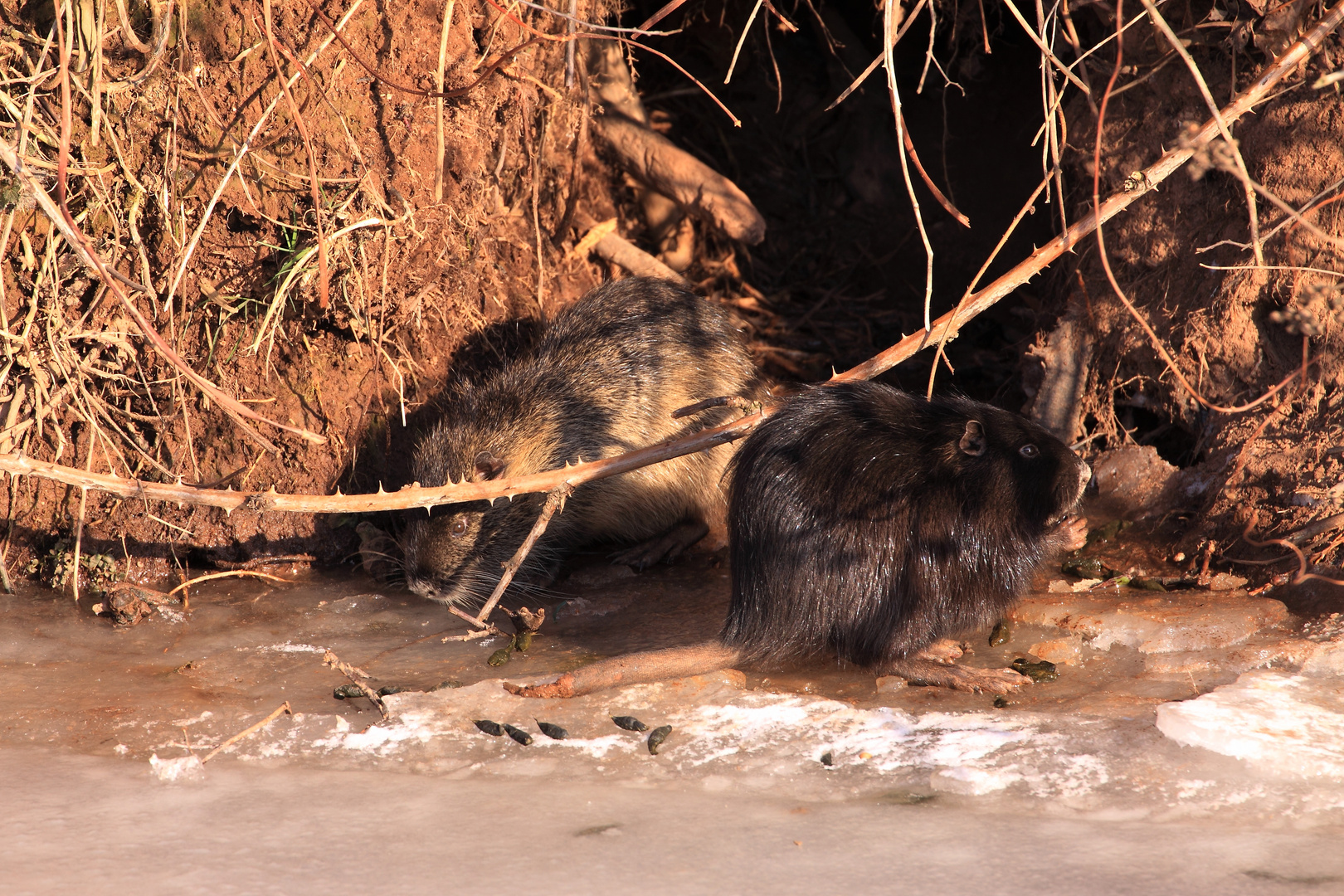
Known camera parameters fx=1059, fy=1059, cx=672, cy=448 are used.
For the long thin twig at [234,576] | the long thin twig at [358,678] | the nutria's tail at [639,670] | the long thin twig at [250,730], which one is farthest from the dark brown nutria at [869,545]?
the long thin twig at [234,576]

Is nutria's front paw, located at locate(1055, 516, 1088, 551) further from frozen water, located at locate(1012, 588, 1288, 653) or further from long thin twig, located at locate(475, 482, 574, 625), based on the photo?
long thin twig, located at locate(475, 482, 574, 625)

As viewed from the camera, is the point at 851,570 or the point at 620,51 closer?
the point at 851,570

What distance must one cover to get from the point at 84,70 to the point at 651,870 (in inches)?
123

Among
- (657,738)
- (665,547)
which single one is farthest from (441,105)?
(657,738)

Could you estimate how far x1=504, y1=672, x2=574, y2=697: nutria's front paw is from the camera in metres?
2.80

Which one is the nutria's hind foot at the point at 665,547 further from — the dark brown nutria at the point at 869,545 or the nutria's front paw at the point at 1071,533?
the nutria's front paw at the point at 1071,533

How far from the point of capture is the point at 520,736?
8.61 feet

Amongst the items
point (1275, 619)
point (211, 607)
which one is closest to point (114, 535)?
point (211, 607)

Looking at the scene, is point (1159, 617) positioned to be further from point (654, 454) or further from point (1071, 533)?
point (654, 454)

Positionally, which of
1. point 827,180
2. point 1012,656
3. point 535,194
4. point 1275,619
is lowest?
point 1012,656

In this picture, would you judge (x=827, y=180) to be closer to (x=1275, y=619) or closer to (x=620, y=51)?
(x=620, y=51)

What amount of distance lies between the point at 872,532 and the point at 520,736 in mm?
1073

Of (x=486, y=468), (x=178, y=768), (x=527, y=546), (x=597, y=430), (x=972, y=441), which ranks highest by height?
(x=972, y=441)

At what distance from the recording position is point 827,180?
625cm
